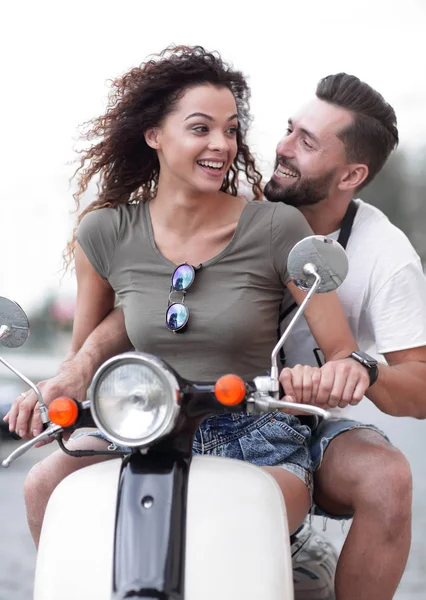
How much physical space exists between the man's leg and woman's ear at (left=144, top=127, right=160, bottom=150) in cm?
91

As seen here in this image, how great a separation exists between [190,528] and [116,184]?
1272mm

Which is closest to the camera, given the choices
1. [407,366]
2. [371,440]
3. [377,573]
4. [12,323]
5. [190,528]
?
[190,528]

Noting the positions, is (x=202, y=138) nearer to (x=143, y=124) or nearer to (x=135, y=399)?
(x=143, y=124)

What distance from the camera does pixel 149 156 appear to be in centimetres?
248

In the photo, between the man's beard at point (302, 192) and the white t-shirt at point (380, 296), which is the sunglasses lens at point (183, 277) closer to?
the white t-shirt at point (380, 296)

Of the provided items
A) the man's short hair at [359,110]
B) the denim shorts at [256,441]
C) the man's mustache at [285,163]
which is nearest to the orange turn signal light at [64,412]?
the denim shorts at [256,441]

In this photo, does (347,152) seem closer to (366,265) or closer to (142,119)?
(366,265)

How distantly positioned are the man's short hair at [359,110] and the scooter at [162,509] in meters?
1.30

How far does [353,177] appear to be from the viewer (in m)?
2.64

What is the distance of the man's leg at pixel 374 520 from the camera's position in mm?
1853

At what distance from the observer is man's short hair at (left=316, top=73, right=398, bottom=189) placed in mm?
2646

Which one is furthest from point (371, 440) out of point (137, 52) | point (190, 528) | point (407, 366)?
point (137, 52)

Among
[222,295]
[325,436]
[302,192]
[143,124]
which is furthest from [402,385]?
[143,124]

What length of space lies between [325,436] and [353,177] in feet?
2.87
